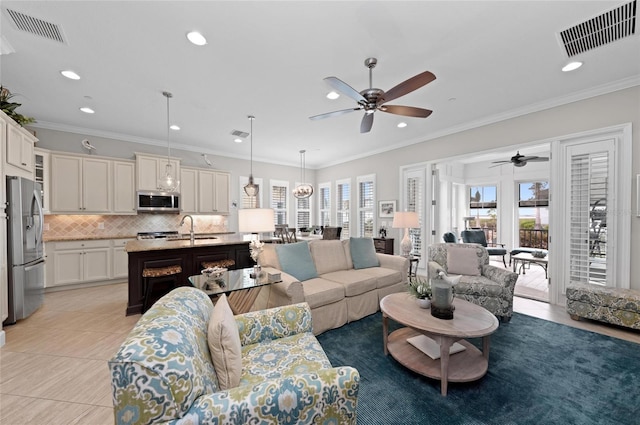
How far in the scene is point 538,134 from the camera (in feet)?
12.5

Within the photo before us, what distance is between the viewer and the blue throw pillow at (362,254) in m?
3.81

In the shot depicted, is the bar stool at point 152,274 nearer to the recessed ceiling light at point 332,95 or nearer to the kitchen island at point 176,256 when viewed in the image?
the kitchen island at point 176,256

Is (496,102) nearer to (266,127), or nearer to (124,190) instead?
Answer: (266,127)

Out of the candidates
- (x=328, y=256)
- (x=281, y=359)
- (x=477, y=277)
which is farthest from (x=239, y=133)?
(x=477, y=277)

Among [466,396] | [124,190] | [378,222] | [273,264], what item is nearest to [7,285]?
[124,190]

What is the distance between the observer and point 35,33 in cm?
232

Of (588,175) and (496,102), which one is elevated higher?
(496,102)

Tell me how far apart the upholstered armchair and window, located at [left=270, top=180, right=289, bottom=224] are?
15.6 feet

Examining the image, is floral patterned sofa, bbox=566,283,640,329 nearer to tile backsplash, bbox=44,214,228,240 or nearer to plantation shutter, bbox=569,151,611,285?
plantation shutter, bbox=569,151,611,285

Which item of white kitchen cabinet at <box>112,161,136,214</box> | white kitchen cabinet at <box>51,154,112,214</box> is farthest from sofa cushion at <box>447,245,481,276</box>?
white kitchen cabinet at <box>51,154,112,214</box>

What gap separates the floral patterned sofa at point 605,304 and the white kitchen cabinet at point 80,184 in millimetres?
7606

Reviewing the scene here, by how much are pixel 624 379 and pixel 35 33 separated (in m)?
5.92

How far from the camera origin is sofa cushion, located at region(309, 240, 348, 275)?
353 cm

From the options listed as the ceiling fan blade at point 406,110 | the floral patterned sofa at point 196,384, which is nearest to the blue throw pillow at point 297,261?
the floral patterned sofa at point 196,384
